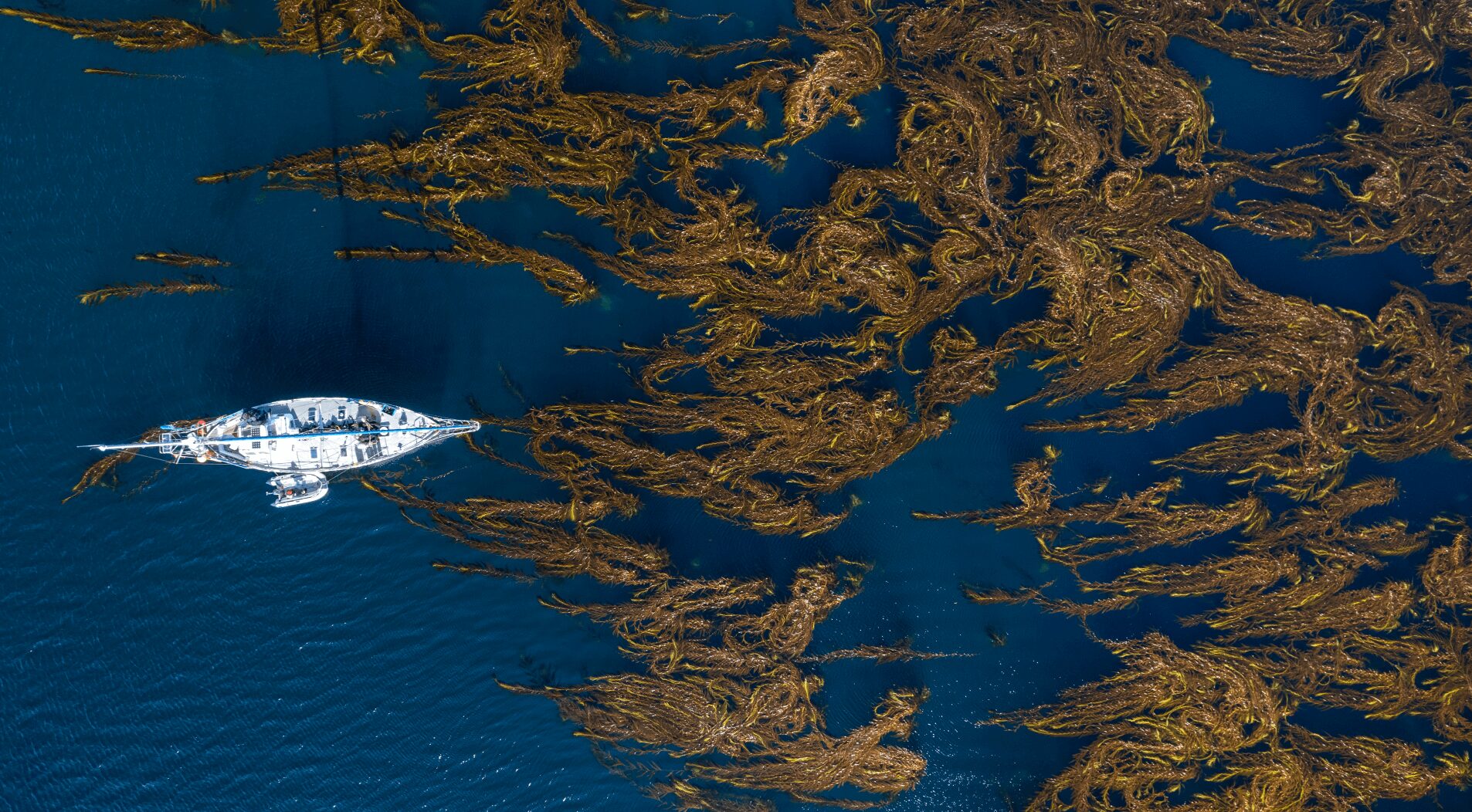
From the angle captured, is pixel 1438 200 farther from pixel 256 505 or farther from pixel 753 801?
pixel 256 505

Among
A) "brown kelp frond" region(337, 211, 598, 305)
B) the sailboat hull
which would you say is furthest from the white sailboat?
"brown kelp frond" region(337, 211, 598, 305)

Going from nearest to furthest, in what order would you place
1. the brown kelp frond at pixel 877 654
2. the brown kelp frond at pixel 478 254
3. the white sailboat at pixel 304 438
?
the white sailboat at pixel 304 438 → the brown kelp frond at pixel 478 254 → the brown kelp frond at pixel 877 654

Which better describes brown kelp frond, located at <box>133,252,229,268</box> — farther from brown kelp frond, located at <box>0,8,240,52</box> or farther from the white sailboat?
brown kelp frond, located at <box>0,8,240,52</box>

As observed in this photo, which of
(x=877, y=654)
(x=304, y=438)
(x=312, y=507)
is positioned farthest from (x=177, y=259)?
(x=877, y=654)

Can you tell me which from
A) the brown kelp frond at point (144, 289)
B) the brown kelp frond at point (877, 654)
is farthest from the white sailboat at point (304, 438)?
the brown kelp frond at point (877, 654)

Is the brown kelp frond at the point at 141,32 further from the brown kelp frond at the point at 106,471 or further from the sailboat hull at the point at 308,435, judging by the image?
the brown kelp frond at the point at 106,471
